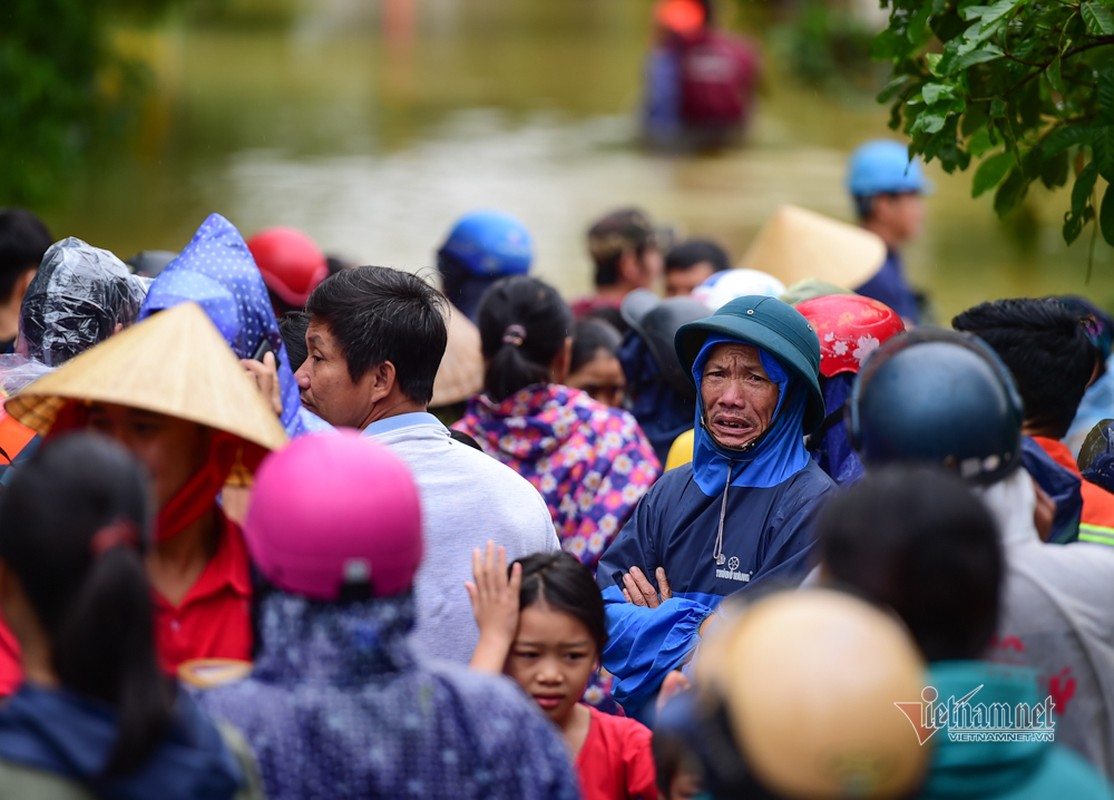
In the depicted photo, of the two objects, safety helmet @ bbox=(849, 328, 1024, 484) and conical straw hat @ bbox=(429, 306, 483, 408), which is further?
conical straw hat @ bbox=(429, 306, 483, 408)

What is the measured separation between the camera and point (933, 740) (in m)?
2.27

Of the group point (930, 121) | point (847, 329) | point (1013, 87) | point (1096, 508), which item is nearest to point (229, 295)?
point (847, 329)

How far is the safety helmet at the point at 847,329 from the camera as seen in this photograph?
13.9 feet

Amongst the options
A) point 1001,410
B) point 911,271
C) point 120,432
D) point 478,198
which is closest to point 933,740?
point 1001,410

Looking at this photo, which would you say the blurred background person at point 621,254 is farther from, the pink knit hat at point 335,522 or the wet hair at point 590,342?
the pink knit hat at point 335,522

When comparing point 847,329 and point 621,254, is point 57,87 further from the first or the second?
point 847,329

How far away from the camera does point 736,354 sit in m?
3.94

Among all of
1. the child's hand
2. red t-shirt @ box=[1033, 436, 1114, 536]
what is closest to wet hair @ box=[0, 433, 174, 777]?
the child's hand

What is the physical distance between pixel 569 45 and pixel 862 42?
7842 millimetres

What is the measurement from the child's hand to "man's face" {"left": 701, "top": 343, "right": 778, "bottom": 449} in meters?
0.91

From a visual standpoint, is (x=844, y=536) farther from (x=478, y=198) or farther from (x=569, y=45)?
(x=569, y=45)

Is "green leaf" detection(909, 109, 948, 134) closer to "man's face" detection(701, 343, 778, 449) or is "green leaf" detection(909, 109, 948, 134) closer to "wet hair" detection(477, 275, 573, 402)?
"man's face" detection(701, 343, 778, 449)

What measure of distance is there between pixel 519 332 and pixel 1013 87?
5.75 ft

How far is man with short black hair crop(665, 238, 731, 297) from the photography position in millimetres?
7172
